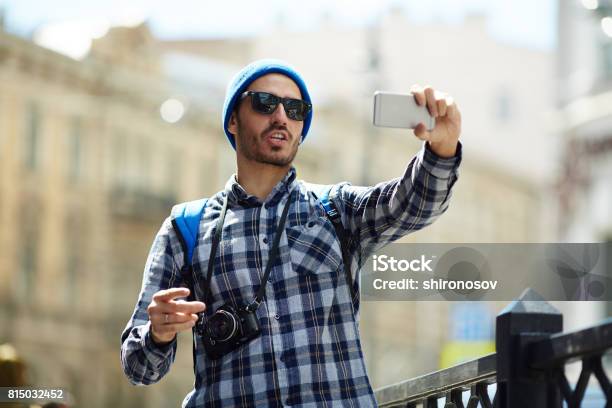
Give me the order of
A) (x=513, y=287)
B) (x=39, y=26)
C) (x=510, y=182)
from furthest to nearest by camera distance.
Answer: (x=510, y=182)
(x=39, y=26)
(x=513, y=287)

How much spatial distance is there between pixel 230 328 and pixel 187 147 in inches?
1714

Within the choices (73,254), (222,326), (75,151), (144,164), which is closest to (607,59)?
(75,151)

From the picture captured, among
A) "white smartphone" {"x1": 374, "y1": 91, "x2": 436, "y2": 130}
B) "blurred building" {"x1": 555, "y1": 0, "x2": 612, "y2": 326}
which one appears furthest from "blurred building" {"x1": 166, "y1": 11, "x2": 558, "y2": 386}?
"white smartphone" {"x1": 374, "y1": 91, "x2": 436, "y2": 130}

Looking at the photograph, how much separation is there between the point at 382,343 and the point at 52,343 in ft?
53.3

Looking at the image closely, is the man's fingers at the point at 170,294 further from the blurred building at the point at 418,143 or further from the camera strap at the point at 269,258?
the blurred building at the point at 418,143

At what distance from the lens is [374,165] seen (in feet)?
178

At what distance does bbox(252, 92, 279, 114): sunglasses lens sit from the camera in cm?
400

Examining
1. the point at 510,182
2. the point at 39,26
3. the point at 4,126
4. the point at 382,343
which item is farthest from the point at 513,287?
the point at 510,182

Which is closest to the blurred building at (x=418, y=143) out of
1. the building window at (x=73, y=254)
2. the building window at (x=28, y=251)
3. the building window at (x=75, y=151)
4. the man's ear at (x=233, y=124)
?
the building window at (x=75, y=151)

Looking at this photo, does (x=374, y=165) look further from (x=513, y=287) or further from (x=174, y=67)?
(x=513, y=287)

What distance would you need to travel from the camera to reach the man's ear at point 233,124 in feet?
13.6

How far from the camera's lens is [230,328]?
3764 mm

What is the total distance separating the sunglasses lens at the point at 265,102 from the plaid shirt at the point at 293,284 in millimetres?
182

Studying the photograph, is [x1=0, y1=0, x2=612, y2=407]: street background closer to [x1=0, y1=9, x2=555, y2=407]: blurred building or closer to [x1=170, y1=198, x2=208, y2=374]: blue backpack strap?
[x1=0, y1=9, x2=555, y2=407]: blurred building
